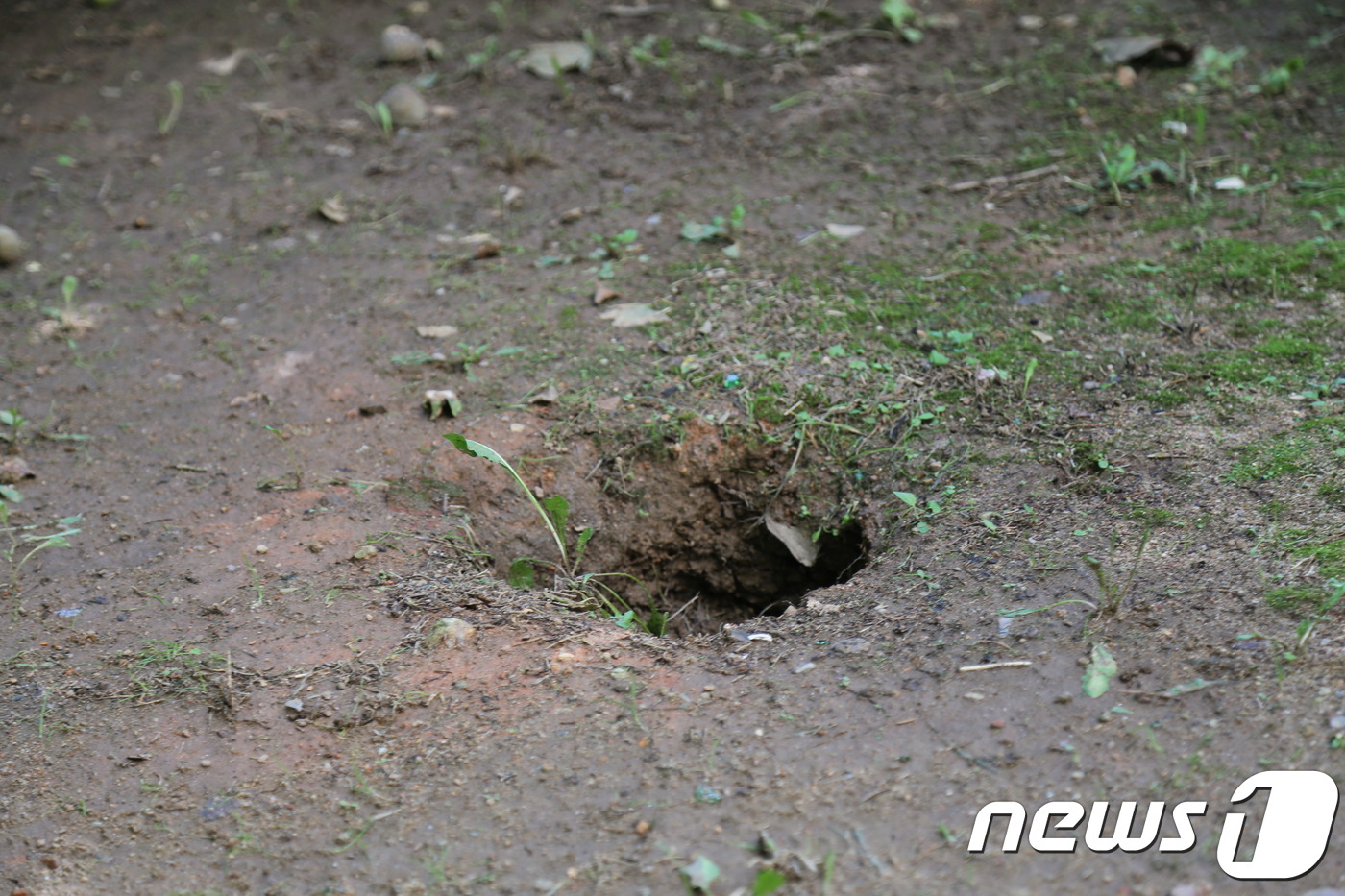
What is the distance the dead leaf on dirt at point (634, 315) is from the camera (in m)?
3.29

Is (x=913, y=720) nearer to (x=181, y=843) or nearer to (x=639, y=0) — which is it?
(x=181, y=843)

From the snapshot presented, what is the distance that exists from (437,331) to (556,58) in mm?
2023

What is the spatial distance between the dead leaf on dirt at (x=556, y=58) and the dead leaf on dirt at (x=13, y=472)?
110 inches

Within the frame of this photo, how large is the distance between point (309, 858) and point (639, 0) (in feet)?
14.8

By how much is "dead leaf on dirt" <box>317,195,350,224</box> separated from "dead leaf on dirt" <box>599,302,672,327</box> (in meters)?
1.35

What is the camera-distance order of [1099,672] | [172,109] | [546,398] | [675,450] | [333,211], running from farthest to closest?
[172,109], [333,211], [546,398], [675,450], [1099,672]

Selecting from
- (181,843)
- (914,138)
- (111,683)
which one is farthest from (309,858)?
(914,138)

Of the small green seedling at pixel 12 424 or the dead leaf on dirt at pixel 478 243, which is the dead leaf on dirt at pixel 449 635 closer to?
the small green seedling at pixel 12 424

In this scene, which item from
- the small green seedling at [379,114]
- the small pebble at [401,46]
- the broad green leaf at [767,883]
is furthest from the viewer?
the small pebble at [401,46]

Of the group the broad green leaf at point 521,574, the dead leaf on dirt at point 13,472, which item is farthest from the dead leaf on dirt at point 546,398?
the dead leaf on dirt at point 13,472

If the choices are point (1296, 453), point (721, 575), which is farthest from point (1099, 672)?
point (721, 575)

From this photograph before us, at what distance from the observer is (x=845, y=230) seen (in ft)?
11.9

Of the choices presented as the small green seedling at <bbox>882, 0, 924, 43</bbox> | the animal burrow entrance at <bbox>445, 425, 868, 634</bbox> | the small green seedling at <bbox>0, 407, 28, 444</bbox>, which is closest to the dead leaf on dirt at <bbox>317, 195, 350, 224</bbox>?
the small green seedling at <bbox>0, 407, 28, 444</bbox>

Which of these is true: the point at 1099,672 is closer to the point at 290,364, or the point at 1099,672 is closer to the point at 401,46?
the point at 290,364
